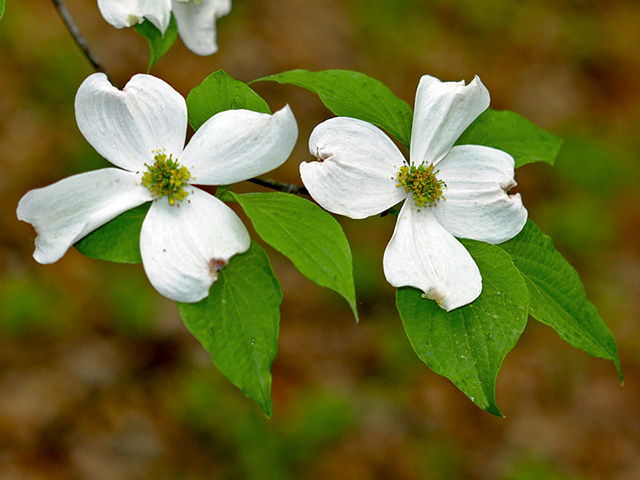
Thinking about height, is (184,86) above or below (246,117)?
below

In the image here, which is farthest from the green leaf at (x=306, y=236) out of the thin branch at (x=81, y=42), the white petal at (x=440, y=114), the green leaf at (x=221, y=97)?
the thin branch at (x=81, y=42)

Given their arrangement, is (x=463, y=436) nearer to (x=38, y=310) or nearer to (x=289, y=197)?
A: (x=38, y=310)

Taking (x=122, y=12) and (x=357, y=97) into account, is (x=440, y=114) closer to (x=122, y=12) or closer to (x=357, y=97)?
(x=357, y=97)

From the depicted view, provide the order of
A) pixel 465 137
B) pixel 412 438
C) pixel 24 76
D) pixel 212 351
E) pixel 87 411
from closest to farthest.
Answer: pixel 212 351 → pixel 465 137 → pixel 87 411 → pixel 412 438 → pixel 24 76

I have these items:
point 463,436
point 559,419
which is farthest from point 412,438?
point 559,419

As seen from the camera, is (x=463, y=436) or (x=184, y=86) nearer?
(x=463, y=436)

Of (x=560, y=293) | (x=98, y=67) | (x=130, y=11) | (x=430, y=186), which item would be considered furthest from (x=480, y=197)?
(x=98, y=67)
